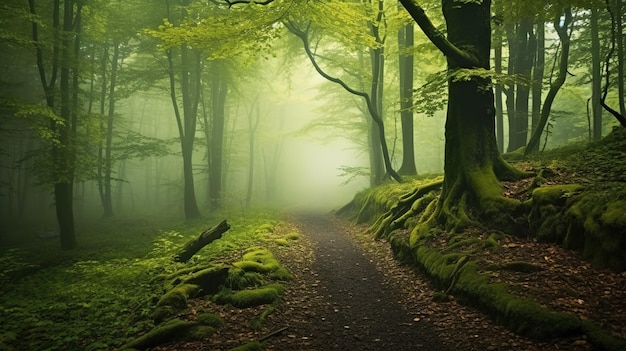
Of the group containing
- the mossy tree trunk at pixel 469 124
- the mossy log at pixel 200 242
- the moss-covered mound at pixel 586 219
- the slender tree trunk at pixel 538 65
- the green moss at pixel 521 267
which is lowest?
the mossy log at pixel 200 242

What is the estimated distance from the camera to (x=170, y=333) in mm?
5000

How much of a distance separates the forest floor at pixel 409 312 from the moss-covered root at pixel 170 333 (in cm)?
16

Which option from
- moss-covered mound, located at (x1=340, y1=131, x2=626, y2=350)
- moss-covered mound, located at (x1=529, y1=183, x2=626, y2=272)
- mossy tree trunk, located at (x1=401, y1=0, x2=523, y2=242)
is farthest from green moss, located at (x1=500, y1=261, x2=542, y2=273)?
mossy tree trunk, located at (x1=401, y1=0, x2=523, y2=242)

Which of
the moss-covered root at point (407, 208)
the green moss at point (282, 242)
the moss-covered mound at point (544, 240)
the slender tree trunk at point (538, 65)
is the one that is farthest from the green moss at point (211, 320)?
the slender tree trunk at point (538, 65)

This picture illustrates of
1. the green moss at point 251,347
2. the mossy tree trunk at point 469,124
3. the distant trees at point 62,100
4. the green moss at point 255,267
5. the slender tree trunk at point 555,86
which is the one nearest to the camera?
the green moss at point 251,347

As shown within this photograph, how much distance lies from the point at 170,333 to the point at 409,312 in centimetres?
381

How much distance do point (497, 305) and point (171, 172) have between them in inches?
1681

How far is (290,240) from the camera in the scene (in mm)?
11609

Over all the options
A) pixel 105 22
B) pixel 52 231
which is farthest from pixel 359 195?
pixel 52 231

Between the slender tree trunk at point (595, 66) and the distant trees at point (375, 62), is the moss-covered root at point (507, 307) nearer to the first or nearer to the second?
the distant trees at point (375, 62)

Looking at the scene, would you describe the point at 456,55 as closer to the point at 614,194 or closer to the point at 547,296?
the point at 614,194

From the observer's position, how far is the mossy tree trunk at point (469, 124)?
8.06m

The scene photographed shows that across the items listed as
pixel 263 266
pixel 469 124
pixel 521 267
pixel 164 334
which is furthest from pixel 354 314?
pixel 469 124

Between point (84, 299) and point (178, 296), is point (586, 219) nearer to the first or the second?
point (178, 296)
